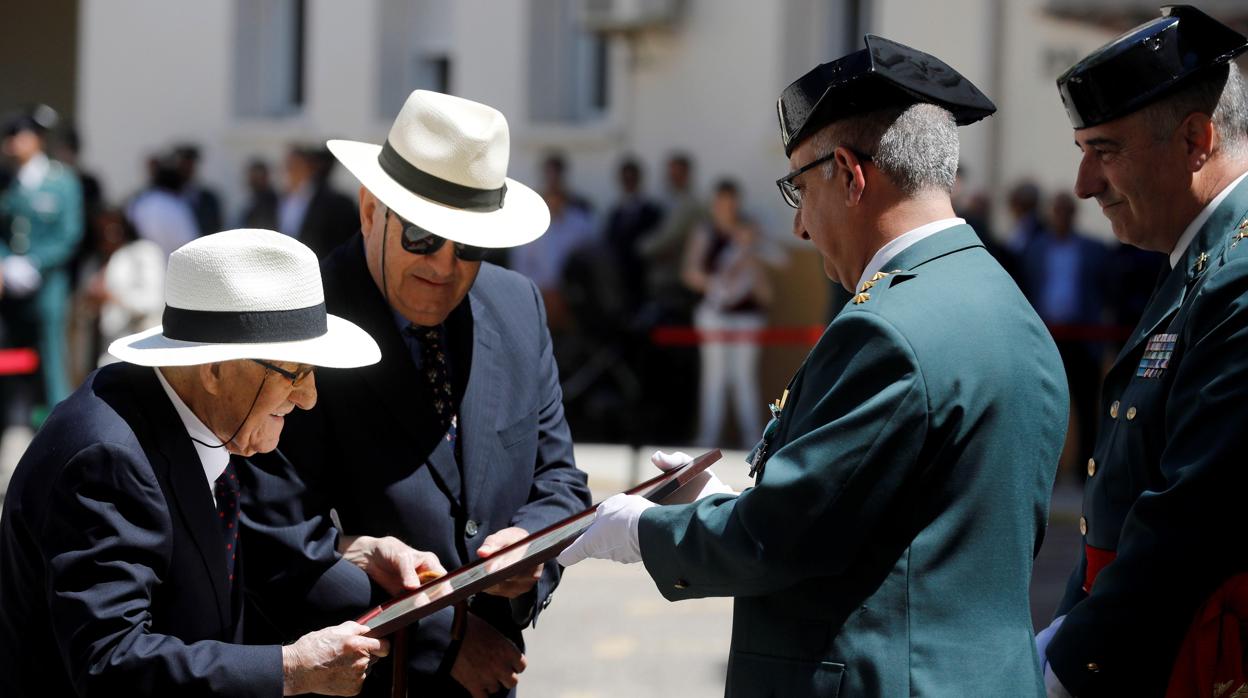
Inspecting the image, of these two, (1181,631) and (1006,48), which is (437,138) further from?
(1006,48)

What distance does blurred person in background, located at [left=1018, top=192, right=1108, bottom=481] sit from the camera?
11.0 meters

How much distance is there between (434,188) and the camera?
350 cm

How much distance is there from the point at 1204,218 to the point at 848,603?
1081 millimetres

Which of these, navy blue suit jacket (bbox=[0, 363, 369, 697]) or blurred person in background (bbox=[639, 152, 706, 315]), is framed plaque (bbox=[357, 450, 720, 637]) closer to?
navy blue suit jacket (bbox=[0, 363, 369, 697])

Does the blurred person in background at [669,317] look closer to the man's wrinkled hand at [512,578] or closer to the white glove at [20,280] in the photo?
the white glove at [20,280]

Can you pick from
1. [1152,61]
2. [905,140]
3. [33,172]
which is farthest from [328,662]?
[33,172]

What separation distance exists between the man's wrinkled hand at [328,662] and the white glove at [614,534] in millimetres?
394

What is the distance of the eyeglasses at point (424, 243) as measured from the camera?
3.46 m

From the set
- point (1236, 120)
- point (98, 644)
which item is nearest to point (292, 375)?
point (98, 644)

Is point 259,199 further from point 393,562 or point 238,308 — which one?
point 238,308

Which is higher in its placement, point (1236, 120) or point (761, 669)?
point (1236, 120)

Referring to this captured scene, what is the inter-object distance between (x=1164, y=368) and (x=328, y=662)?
5.22 ft

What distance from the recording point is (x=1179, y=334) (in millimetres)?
3018

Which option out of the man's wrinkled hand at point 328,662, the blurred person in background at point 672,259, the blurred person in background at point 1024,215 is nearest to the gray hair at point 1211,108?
the man's wrinkled hand at point 328,662
